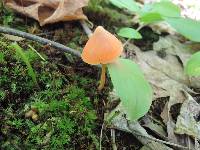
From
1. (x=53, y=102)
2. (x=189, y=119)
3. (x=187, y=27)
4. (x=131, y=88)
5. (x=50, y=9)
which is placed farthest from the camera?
(x=50, y=9)

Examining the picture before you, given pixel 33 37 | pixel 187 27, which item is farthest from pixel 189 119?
pixel 33 37

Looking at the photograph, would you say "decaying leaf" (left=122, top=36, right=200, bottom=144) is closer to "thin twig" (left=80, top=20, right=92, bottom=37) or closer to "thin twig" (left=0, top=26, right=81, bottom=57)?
"thin twig" (left=80, top=20, right=92, bottom=37)

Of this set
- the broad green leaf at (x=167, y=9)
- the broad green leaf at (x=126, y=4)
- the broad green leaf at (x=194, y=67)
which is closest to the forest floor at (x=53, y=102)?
the broad green leaf at (x=194, y=67)

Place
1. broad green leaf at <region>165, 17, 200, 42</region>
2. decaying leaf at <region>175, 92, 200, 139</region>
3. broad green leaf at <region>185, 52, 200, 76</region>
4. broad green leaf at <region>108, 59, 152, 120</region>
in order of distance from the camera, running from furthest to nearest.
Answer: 1. broad green leaf at <region>165, 17, 200, 42</region>
2. broad green leaf at <region>185, 52, 200, 76</region>
3. decaying leaf at <region>175, 92, 200, 139</region>
4. broad green leaf at <region>108, 59, 152, 120</region>

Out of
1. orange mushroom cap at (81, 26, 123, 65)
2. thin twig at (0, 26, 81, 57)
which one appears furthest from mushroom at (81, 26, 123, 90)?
thin twig at (0, 26, 81, 57)

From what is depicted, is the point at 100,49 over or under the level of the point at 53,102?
over

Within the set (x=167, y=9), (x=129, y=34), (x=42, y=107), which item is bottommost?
(x=42, y=107)

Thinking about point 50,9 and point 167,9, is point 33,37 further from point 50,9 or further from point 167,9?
point 167,9
